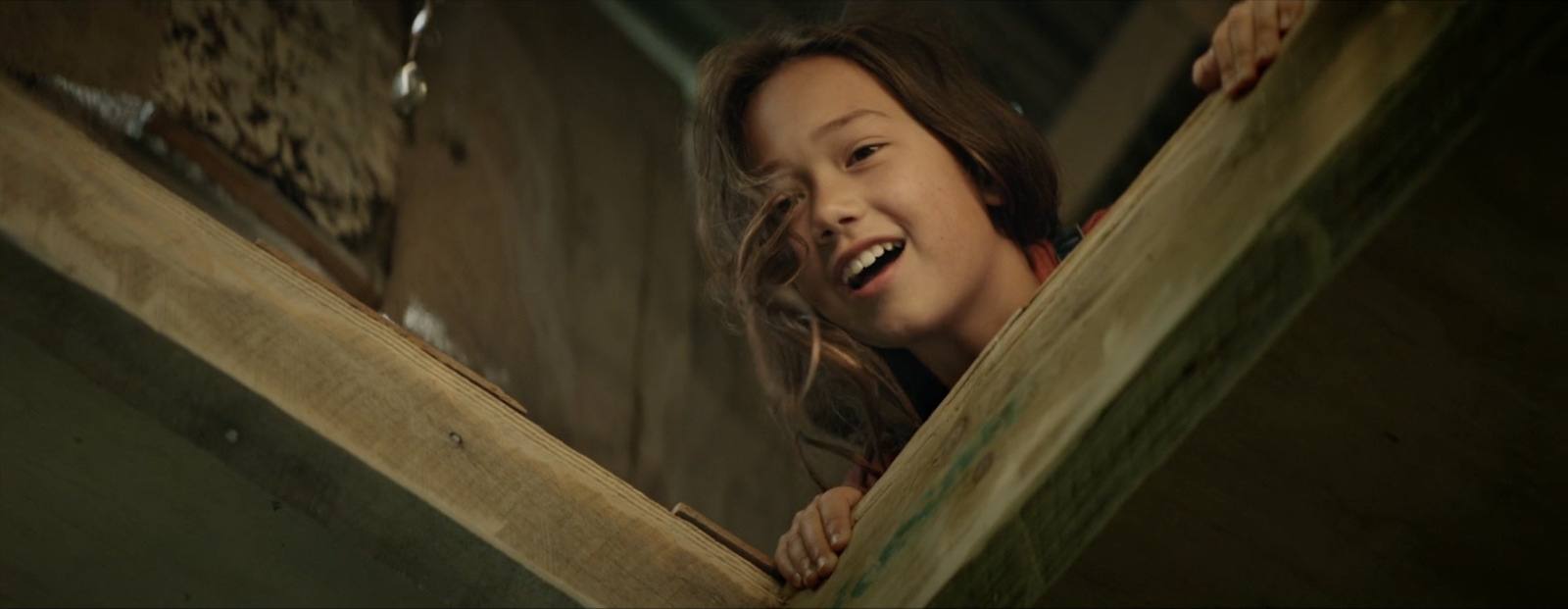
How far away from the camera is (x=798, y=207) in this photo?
1.43 metres

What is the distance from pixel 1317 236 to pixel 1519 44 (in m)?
0.12

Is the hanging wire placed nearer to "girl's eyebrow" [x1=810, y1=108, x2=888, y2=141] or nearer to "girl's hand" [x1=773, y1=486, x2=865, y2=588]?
"girl's eyebrow" [x1=810, y1=108, x2=888, y2=141]

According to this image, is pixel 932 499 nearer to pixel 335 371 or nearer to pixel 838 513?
pixel 838 513

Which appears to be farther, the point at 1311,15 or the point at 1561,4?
the point at 1311,15

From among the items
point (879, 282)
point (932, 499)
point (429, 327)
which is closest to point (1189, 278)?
point (932, 499)

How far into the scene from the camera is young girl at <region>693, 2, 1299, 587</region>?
1.41 metres

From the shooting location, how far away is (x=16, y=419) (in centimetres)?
96

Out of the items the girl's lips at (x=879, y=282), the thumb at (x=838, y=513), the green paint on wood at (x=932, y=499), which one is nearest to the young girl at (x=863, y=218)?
the girl's lips at (x=879, y=282)

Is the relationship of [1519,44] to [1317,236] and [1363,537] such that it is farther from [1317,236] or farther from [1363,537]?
[1363,537]

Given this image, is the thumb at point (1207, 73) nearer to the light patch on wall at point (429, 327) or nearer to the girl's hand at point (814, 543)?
the girl's hand at point (814, 543)

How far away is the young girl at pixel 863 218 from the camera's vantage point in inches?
55.5

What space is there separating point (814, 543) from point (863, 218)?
0.41 metres

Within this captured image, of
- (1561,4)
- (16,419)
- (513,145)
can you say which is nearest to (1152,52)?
(513,145)

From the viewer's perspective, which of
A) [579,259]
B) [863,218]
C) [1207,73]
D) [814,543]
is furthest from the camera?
[579,259]
